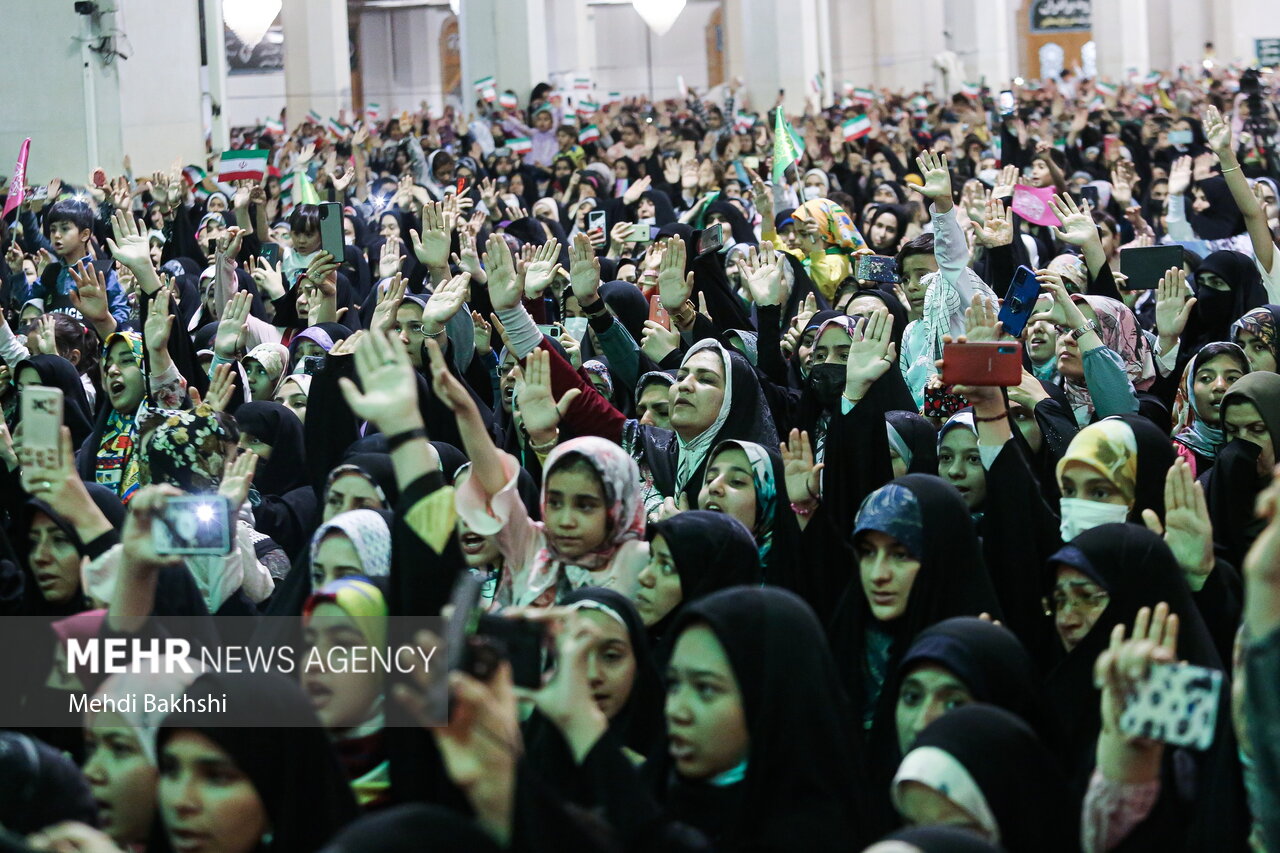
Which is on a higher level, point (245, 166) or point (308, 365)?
point (245, 166)

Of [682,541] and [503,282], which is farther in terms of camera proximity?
[503,282]

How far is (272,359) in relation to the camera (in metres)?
6.01

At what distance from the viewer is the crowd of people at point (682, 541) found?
258 cm

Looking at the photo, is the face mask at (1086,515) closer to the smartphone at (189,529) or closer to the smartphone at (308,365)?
the smartphone at (189,529)

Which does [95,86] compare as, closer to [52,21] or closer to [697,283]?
[52,21]

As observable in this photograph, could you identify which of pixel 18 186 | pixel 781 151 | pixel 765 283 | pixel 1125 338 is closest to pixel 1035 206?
pixel 1125 338

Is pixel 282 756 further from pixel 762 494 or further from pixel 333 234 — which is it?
pixel 333 234

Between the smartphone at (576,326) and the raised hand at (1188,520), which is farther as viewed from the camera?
the smartphone at (576,326)

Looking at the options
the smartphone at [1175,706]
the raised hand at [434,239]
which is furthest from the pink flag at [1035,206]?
the smartphone at [1175,706]

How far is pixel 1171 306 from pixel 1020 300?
3.65ft

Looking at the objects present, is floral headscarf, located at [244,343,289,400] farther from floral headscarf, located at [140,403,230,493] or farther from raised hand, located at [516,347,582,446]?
raised hand, located at [516,347,582,446]

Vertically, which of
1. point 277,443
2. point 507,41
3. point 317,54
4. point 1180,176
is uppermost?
point 317,54

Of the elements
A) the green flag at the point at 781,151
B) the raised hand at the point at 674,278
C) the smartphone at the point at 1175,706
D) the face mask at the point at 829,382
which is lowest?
the smartphone at the point at 1175,706

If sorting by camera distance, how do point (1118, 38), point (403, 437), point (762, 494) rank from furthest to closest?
point (1118, 38)
point (762, 494)
point (403, 437)
